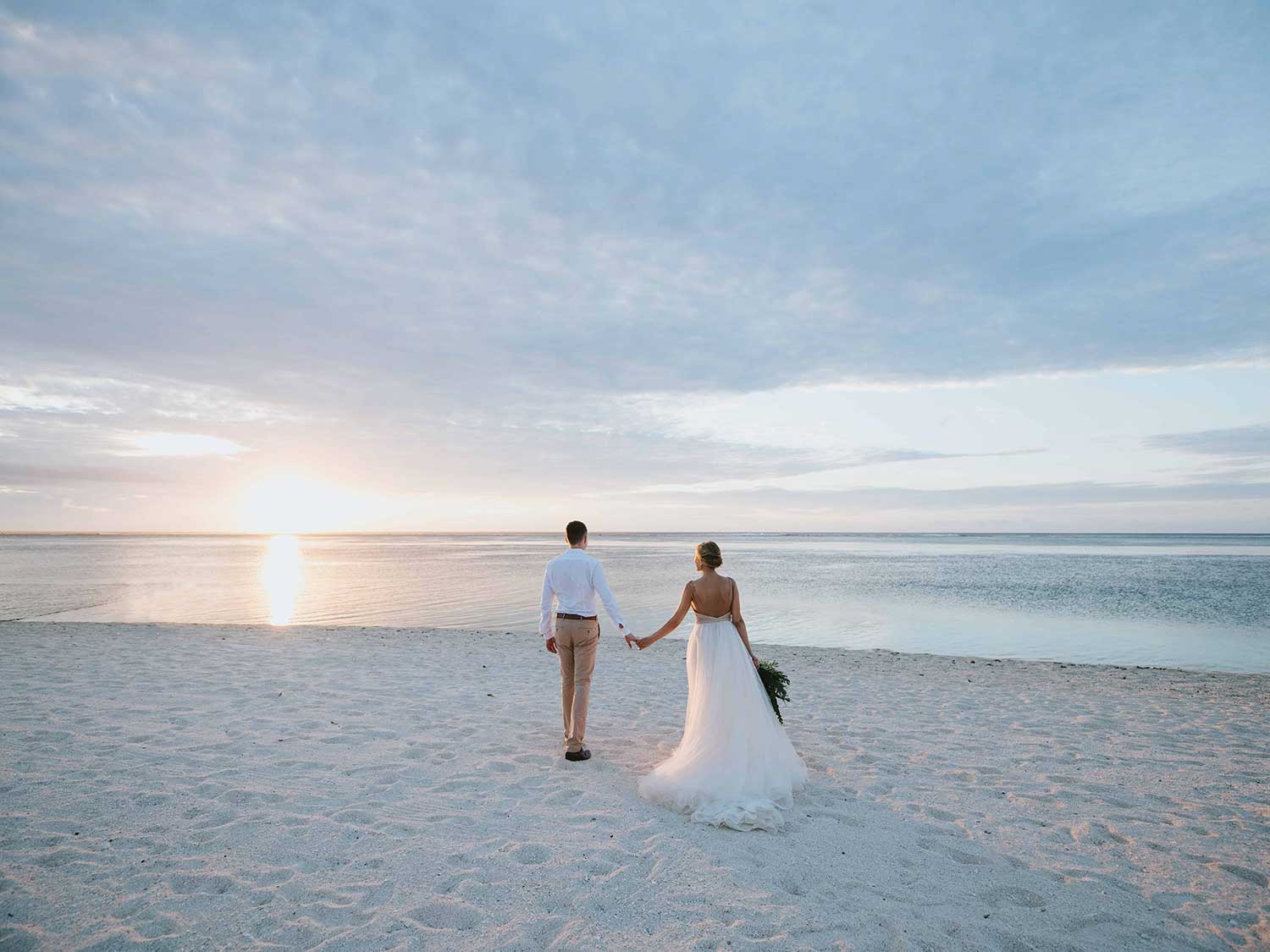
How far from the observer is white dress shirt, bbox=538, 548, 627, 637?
6.74 meters

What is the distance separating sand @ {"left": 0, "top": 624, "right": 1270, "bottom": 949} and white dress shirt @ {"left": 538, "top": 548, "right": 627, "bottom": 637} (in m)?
1.60

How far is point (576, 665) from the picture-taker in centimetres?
693

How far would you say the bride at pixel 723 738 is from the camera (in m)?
5.64

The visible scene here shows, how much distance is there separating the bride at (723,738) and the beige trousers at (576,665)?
2.06 feet

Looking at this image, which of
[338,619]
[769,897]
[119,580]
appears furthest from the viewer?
[119,580]

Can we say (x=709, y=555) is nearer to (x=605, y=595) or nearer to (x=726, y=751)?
(x=605, y=595)

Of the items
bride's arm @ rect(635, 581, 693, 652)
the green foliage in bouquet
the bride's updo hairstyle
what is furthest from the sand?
the bride's updo hairstyle

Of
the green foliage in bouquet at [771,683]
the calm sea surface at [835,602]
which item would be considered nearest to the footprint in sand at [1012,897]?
the green foliage in bouquet at [771,683]

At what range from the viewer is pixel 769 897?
14.2 feet

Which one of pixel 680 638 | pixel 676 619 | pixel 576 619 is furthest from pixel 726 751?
pixel 680 638

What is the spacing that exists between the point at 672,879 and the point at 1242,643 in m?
17.8

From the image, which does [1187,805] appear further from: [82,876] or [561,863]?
[82,876]

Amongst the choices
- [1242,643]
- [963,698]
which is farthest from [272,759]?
[1242,643]

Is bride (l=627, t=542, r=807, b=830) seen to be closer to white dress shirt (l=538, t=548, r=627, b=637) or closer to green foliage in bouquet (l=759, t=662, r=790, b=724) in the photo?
green foliage in bouquet (l=759, t=662, r=790, b=724)
